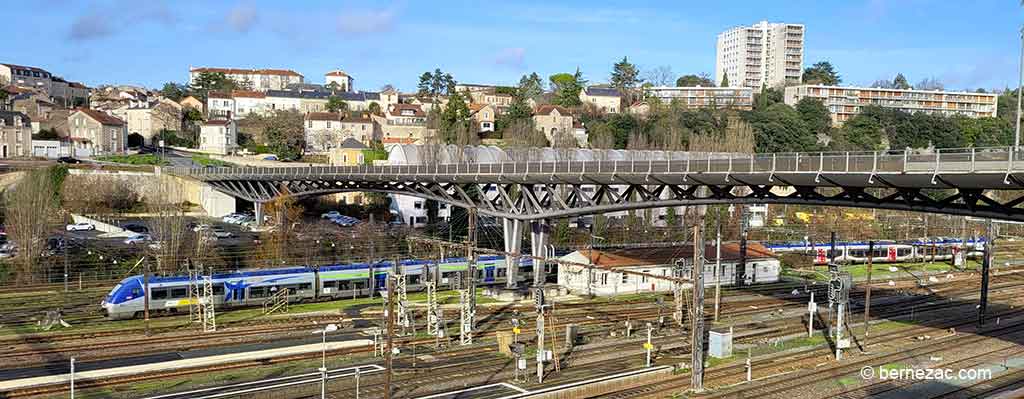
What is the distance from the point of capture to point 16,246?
42219 mm

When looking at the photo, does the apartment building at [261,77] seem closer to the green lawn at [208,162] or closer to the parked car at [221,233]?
the green lawn at [208,162]

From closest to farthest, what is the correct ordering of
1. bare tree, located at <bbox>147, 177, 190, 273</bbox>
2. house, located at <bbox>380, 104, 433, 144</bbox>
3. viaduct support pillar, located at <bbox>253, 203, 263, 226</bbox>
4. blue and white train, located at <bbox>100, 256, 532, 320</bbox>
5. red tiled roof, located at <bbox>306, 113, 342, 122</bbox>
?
blue and white train, located at <bbox>100, 256, 532, 320</bbox>, bare tree, located at <bbox>147, 177, 190, 273</bbox>, viaduct support pillar, located at <bbox>253, 203, 263, 226</bbox>, red tiled roof, located at <bbox>306, 113, 342, 122</bbox>, house, located at <bbox>380, 104, 433, 144</bbox>

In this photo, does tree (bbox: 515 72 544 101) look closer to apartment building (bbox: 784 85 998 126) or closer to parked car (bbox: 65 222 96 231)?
apartment building (bbox: 784 85 998 126)

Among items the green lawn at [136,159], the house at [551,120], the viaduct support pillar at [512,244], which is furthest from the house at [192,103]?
the viaduct support pillar at [512,244]

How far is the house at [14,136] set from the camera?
77250 mm

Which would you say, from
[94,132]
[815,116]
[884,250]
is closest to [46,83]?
[94,132]

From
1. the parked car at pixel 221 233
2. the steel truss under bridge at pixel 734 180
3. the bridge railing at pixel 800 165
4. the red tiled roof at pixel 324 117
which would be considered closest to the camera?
the bridge railing at pixel 800 165

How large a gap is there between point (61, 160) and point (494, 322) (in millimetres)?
54677

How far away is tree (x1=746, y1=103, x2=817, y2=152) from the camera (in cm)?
9862

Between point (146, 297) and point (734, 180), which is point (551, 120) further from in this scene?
point (146, 297)

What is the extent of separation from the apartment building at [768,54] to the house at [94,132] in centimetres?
12945

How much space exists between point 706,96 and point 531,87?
30.3 metres

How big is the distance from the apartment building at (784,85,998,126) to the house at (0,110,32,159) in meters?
102

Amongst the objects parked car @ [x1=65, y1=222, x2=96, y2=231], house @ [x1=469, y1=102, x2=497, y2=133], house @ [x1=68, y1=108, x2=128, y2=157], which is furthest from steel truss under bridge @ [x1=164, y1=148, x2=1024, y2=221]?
house @ [x1=469, y1=102, x2=497, y2=133]
